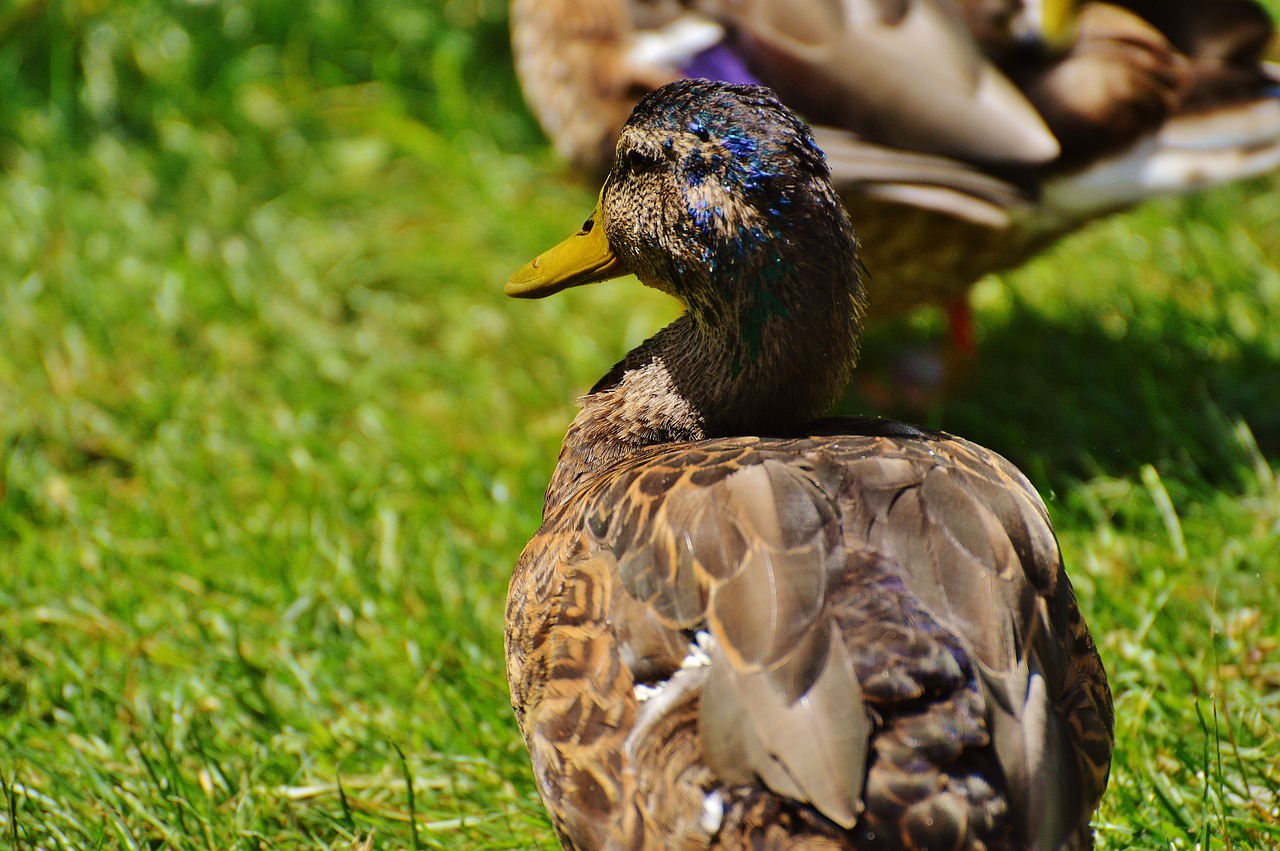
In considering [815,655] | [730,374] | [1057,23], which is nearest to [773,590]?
[815,655]

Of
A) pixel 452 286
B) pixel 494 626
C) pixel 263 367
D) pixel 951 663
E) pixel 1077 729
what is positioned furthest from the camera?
pixel 452 286

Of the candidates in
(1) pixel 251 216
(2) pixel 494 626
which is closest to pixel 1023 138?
(2) pixel 494 626

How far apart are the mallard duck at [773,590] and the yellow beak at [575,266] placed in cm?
5

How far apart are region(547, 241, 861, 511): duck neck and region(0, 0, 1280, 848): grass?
2.12 ft

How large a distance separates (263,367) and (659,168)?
2.22 metres

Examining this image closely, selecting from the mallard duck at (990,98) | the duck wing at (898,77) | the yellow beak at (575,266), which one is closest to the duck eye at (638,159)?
the yellow beak at (575,266)

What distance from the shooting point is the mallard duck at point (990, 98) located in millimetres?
3152

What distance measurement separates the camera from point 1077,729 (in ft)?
5.98

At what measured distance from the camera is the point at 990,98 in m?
3.15

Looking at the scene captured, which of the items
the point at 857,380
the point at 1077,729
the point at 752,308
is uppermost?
the point at 752,308

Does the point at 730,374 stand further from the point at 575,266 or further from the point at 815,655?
the point at 815,655

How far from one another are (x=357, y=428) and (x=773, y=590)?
229 cm

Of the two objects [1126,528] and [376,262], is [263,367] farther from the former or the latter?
[1126,528]

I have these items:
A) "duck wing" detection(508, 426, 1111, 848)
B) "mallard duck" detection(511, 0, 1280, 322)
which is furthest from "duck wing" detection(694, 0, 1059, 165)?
"duck wing" detection(508, 426, 1111, 848)
